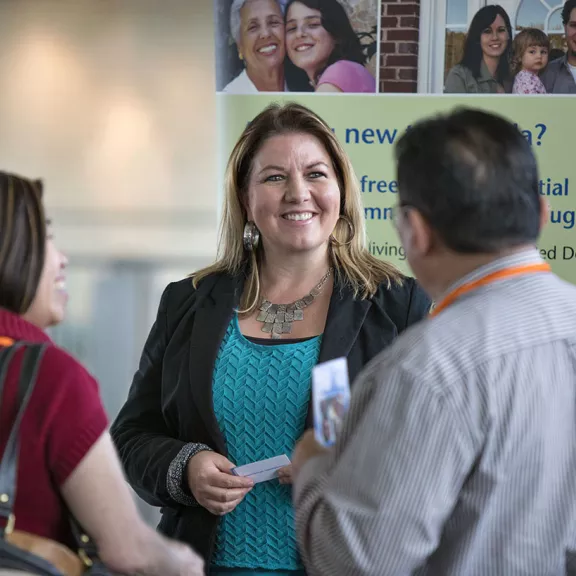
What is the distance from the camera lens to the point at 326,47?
4.07m

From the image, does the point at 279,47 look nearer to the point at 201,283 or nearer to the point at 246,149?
the point at 246,149

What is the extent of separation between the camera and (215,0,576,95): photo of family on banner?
3992mm

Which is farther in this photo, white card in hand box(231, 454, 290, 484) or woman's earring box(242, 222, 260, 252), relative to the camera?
woman's earring box(242, 222, 260, 252)

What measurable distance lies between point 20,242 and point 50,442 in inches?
14.2

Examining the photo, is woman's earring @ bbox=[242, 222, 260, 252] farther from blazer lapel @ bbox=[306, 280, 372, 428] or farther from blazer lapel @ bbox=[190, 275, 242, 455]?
blazer lapel @ bbox=[306, 280, 372, 428]

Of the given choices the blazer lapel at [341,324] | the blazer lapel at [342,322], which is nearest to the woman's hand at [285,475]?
the blazer lapel at [341,324]

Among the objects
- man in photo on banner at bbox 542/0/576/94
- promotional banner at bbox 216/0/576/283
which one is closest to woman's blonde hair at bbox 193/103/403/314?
promotional banner at bbox 216/0/576/283

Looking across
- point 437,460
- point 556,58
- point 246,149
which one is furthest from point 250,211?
point 556,58

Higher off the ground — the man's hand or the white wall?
the white wall

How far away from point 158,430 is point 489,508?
1.39 metres

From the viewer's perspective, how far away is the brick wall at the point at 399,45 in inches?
159

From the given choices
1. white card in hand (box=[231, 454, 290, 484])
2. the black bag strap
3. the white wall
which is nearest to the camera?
the black bag strap

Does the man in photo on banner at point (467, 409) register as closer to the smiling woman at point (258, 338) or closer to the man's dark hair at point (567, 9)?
the smiling woman at point (258, 338)

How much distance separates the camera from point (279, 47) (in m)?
4.11
